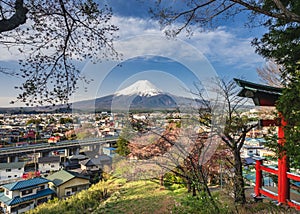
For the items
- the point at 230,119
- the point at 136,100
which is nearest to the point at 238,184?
the point at 230,119

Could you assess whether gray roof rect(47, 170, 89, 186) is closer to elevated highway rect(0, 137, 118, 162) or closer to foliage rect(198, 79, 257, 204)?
elevated highway rect(0, 137, 118, 162)

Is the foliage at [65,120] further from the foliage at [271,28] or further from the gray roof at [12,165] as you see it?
the gray roof at [12,165]

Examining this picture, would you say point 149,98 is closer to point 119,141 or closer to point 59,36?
point 119,141

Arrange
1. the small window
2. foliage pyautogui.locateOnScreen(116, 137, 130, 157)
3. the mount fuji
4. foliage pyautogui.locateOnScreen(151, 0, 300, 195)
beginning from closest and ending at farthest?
foliage pyautogui.locateOnScreen(151, 0, 300, 195) < the mount fuji < foliage pyautogui.locateOnScreen(116, 137, 130, 157) < the small window

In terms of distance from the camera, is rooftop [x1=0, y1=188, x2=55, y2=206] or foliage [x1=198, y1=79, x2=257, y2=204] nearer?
foliage [x1=198, y1=79, x2=257, y2=204]

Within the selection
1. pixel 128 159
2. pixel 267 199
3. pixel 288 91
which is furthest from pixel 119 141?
pixel 288 91

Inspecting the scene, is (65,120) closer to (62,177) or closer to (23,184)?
(23,184)

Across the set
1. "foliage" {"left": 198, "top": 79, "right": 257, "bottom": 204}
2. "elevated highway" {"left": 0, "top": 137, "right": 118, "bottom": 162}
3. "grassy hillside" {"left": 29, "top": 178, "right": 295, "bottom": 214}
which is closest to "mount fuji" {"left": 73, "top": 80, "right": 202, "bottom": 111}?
"elevated highway" {"left": 0, "top": 137, "right": 118, "bottom": 162}
